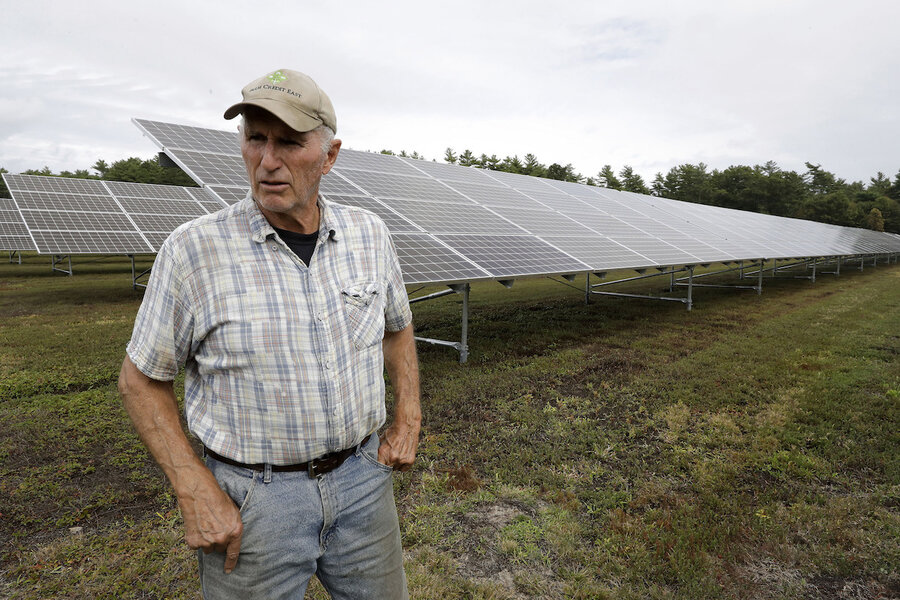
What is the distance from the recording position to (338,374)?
1.56 metres

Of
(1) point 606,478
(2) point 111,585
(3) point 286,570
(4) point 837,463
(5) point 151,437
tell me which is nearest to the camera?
(5) point 151,437

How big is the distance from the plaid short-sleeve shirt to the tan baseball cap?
282 millimetres

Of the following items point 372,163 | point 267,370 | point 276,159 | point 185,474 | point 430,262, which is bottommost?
point 185,474

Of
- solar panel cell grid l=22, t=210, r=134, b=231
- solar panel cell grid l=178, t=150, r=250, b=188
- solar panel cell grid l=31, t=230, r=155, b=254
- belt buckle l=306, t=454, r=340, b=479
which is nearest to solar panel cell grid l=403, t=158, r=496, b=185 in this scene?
solar panel cell grid l=178, t=150, r=250, b=188

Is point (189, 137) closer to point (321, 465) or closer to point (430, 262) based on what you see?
point (430, 262)

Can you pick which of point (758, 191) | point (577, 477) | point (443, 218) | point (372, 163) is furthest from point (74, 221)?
point (758, 191)

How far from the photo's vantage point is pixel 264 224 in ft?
5.01

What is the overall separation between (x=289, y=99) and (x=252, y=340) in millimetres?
663

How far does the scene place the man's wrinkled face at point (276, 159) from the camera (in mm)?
1496

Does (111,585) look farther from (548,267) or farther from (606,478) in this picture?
(548,267)

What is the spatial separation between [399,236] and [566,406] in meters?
3.15

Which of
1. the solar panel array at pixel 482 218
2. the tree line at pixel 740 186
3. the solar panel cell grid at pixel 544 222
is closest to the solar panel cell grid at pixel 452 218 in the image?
the solar panel array at pixel 482 218

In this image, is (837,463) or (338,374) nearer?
(338,374)

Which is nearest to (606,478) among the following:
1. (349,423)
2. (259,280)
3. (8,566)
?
(349,423)
